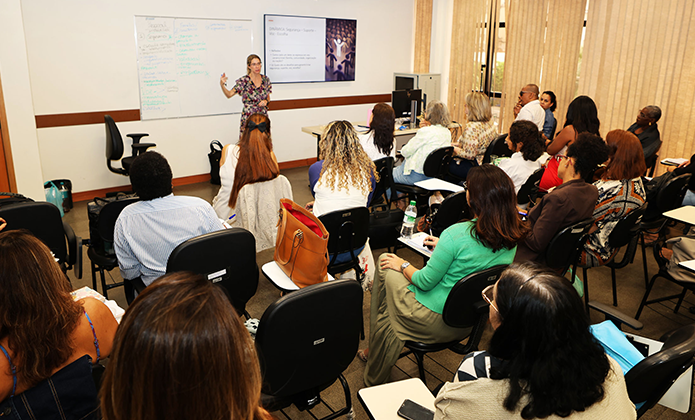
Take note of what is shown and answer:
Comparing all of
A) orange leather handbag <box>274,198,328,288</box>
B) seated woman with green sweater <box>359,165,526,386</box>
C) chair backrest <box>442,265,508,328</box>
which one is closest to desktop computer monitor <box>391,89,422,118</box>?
orange leather handbag <box>274,198,328,288</box>

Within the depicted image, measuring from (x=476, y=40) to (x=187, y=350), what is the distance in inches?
314

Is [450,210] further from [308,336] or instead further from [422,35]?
[422,35]

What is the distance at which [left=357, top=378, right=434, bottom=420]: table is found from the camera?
1.52 meters

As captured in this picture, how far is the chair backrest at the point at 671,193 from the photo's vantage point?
3659 millimetres

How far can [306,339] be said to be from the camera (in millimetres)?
1775

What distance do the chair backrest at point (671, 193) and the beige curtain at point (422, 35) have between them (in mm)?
5240

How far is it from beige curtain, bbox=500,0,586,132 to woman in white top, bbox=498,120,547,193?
10.4 ft

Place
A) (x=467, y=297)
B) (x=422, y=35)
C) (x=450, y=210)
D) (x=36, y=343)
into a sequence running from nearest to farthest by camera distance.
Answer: (x=36, y=343) → (x=467, y=297) → (x=450, y=210) → (x=422, y=35)

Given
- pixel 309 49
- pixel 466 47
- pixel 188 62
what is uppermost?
pixel 466 47

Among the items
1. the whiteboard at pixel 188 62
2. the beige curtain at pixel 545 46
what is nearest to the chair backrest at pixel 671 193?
the beige curtain at pixel 545 46

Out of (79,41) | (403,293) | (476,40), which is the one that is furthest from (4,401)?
(476,40)

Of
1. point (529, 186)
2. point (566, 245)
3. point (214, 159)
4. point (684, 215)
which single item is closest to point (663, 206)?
point (684, 215)

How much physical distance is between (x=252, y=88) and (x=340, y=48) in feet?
6.05

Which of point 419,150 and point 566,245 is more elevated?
point 419,150
